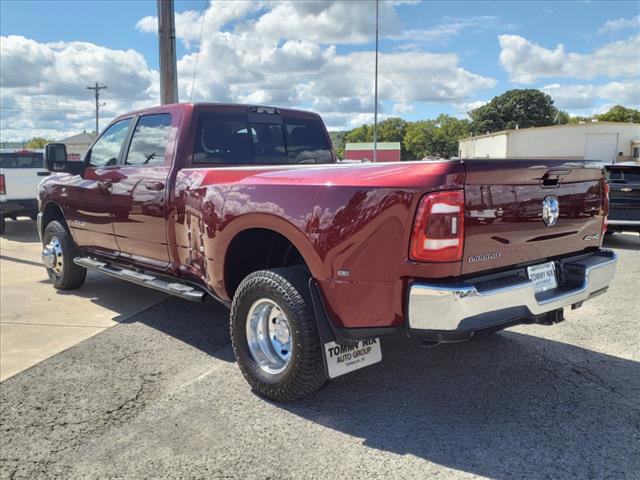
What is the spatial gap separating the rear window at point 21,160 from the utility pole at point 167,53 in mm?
4202

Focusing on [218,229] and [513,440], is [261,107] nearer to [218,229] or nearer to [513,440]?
[218,229]

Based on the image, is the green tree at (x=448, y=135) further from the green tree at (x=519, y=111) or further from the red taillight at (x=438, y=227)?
the red taillight at (x=438, y=227)

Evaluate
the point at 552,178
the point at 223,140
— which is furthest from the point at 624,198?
the point at 223,140

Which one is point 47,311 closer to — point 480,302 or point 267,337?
point 267,337

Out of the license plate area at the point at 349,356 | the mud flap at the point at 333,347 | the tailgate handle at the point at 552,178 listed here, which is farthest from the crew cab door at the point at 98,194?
the tailgate handle at the point at 552,178

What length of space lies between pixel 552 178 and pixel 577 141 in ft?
195

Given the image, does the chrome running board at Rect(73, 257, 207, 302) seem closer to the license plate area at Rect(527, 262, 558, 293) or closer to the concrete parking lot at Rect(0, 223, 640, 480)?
the concrete parking lot at Rect(0, 223, 640, 480)

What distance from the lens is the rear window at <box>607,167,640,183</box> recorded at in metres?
9.43

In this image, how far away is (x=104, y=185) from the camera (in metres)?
A: 5.38

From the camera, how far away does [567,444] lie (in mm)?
2926

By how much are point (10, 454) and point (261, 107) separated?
11.1 feet

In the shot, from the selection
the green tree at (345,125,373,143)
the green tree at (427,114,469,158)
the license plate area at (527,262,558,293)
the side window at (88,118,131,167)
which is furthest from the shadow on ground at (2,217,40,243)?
the green tree at (345,125,373,143)

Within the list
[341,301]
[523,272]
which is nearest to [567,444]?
[523,272]

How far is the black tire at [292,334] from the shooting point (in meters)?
3.21
